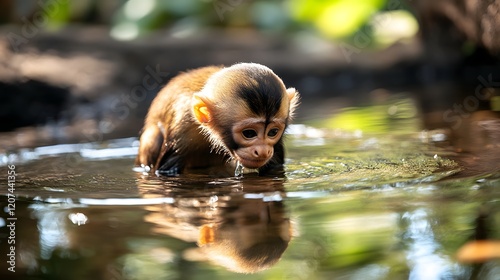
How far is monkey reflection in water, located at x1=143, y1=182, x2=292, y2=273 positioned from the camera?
3142mm

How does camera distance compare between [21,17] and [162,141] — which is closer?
[162,141]

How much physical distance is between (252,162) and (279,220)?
152cm

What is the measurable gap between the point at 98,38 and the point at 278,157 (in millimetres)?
5979

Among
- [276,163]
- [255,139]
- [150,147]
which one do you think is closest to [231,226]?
[255,139]

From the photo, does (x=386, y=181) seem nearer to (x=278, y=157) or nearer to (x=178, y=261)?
(x=278, y=157)

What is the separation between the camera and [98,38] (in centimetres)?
1084

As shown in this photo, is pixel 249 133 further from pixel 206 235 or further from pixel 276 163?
pixel 206 235

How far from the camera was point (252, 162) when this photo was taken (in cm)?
519

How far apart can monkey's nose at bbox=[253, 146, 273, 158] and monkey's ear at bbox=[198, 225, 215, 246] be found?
1469 millimetres

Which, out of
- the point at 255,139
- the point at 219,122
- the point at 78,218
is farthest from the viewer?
the point at 219,122

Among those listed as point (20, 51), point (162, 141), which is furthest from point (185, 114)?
point (20, 51)

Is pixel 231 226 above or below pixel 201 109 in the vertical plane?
below

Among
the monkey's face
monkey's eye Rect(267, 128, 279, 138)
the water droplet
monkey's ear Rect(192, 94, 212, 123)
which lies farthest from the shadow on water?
monkey's ear Rect(192, 94, 212, 123)

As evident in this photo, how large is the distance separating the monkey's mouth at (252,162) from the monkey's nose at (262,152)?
0.03m
